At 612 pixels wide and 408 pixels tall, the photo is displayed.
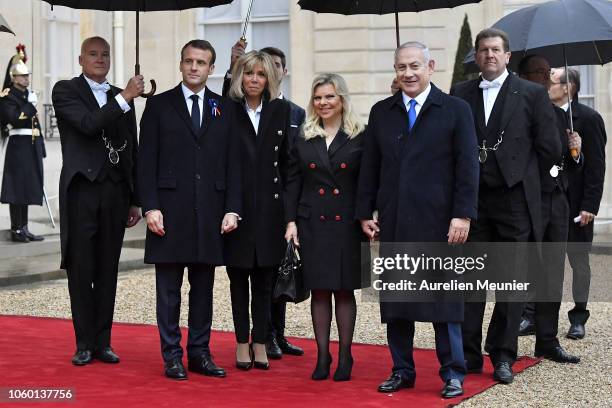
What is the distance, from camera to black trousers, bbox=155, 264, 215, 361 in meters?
7.32

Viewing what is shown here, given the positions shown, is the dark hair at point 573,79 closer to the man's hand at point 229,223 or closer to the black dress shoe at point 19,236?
the man's hand at point 229,223

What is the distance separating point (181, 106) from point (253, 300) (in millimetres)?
1181

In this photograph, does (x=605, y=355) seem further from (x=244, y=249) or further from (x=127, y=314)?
(x=127, y=314)

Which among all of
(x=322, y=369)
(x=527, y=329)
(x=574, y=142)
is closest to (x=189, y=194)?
(x=322, y=369)

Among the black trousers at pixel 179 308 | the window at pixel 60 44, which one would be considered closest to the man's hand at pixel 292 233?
the black trousers at pixel 179 308

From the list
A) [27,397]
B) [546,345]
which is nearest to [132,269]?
[546,345]

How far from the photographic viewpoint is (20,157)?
14.5 meters

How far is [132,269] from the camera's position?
44.1 ft

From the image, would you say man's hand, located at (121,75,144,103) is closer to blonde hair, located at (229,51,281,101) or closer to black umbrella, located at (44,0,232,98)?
black umbrella, located at (44,0,232,98)

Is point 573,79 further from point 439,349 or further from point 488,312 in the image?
point 439,349

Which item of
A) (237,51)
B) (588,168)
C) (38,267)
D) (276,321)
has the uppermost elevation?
(237,51)

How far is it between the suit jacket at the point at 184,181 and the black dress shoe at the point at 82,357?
2.29 feet

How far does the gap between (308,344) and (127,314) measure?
2098mm

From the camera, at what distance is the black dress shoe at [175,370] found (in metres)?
7.20
